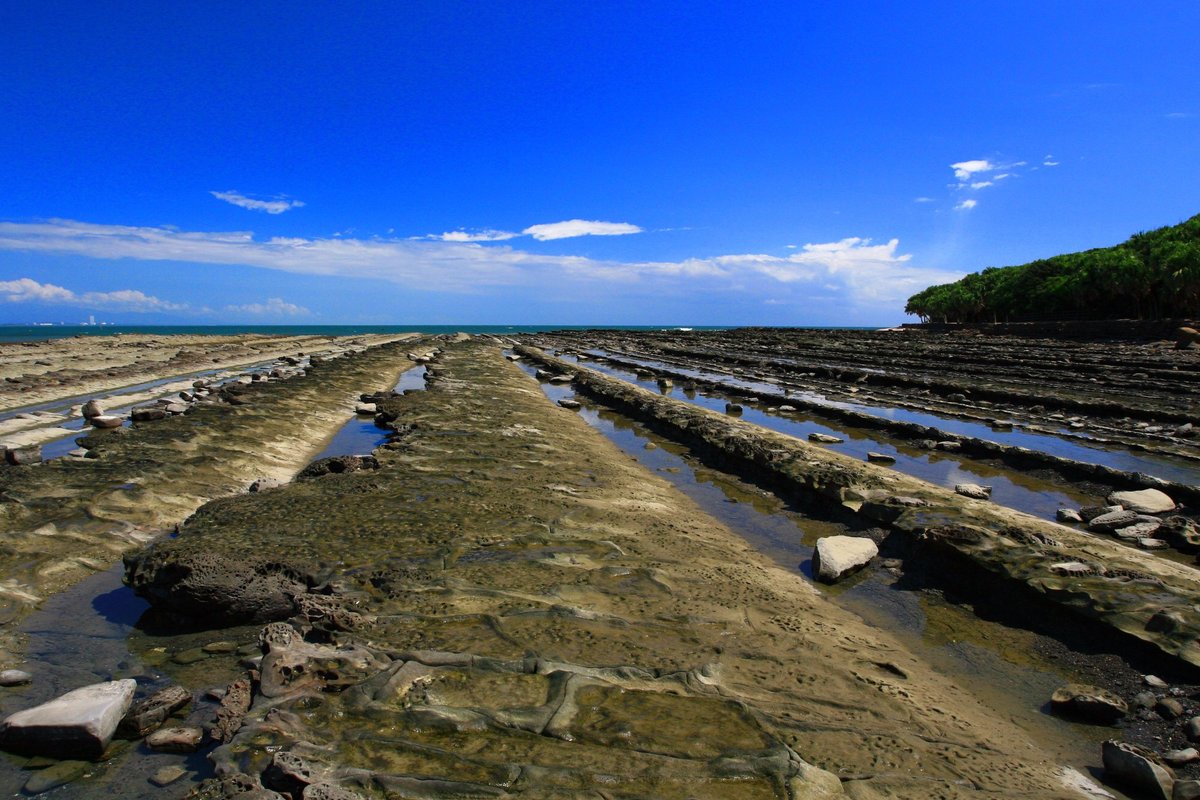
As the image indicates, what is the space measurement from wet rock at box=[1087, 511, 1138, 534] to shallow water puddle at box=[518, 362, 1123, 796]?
367 cm

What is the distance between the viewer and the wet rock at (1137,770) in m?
3.80

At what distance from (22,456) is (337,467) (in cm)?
684

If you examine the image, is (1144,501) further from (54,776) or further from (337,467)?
(54,776)

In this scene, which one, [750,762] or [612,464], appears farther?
[612,464]

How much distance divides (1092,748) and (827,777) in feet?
7.31

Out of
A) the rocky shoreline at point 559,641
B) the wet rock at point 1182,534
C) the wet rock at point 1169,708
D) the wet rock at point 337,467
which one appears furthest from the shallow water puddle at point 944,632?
the wet rock at point 337,467

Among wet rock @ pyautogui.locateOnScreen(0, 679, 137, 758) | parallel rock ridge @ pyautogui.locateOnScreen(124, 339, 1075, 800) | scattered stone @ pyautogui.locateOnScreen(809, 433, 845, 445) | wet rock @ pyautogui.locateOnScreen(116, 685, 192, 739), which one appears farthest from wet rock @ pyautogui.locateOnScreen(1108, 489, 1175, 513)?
wet rock @ pyautogui.locateOnScreen(0, 679, 137, 758)

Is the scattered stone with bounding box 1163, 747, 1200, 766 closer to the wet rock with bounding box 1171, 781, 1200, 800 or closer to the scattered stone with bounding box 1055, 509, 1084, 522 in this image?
the wet rock with bounding box 1171, 781, 1200, 800

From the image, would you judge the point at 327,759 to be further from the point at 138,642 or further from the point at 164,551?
the point at 164,551

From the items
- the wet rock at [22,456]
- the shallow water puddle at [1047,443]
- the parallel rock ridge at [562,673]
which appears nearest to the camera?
the parallel rock ridge at [562,673]

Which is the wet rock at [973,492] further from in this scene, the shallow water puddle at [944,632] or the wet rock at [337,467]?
the wet rock at [337,467]

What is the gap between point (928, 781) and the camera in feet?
12.4

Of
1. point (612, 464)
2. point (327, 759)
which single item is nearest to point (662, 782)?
point (327, 759)

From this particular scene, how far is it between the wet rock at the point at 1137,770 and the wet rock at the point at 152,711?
20.7 feet
